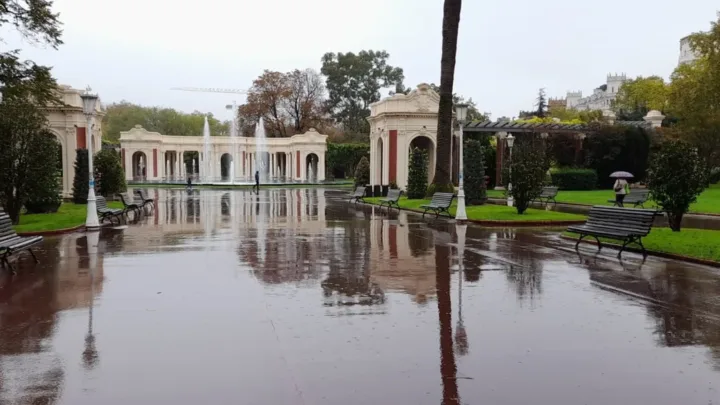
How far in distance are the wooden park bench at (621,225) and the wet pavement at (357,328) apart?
54cm

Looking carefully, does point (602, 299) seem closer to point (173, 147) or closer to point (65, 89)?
point (65, 89)

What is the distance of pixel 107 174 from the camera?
1198 inches

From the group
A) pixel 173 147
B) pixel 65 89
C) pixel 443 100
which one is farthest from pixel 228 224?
pixel 173 147

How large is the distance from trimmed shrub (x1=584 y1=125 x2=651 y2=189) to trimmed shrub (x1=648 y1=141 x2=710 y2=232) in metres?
31.2

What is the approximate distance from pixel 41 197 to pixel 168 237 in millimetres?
8753

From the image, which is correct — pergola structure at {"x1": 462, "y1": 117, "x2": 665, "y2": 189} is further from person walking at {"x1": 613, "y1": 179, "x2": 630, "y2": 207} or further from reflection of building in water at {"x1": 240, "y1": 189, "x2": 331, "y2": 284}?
reflection of building in water at {"x1": 240, "y1": 189, "x2": 331, "y2": 284}

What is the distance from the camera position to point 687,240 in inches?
522

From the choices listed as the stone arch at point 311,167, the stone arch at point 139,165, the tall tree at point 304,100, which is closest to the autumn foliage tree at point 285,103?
the tall tree at point 304,100

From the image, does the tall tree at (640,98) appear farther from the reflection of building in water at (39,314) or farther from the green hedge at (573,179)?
the reflection of building in water at (39,314)

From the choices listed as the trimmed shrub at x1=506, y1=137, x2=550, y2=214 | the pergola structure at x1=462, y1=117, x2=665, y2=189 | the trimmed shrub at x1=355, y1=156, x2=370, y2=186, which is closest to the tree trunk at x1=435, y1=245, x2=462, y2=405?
the trimmed shrub at x1=506, y1=137, x2=550, y2=214

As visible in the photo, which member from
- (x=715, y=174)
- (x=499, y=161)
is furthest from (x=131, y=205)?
(x=715, y=174)

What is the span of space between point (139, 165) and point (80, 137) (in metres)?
45.7

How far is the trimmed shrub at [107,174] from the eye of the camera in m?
30.2

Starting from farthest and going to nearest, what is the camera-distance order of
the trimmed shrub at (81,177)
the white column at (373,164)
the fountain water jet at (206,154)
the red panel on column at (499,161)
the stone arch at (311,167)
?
the stone arch at (311,167) → the fountain water jet at (206,154) → the red panel on column at (499,161) → the white column at (373,164) → the trimmed shrub at (81,177)
